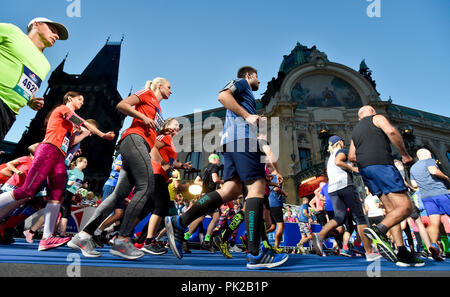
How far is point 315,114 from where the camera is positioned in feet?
82.3

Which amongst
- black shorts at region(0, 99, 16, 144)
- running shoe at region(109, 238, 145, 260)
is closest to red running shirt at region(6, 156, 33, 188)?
black shorts at region(0, 99, 16, 144)

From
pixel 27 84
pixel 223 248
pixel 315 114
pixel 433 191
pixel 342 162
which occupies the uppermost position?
pixel 315 114

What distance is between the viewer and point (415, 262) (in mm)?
2494

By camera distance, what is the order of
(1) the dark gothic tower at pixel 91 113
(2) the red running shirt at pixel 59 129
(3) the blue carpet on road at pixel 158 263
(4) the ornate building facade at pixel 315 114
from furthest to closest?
(1) the dark gothic tower at pixel 91 113 → (4) the ornate building facade at pixel 315 114 → (2) the red running shirt at pixel 59 129 → (3) the blue carpet on road at pixel 158 263

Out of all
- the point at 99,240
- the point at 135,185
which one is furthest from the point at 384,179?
the point at 99,240

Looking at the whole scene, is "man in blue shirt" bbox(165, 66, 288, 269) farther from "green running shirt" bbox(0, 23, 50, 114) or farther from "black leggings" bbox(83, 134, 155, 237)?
"green running shirt" bbox(0, 23, 50, 114)

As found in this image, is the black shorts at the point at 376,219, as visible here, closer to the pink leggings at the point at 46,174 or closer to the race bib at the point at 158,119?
the race bib at the point at 158,119

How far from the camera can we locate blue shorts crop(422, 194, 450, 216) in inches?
159

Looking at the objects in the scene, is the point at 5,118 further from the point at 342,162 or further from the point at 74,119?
the point at 342,162

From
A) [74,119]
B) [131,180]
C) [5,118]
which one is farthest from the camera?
[74,119]

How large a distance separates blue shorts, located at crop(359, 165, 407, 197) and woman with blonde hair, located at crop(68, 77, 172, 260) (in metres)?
2.50

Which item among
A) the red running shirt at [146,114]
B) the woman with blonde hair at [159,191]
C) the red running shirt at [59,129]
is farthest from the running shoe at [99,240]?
the red running shirt at [146,114]

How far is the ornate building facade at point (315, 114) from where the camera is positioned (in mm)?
22595

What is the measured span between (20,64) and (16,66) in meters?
0.04
